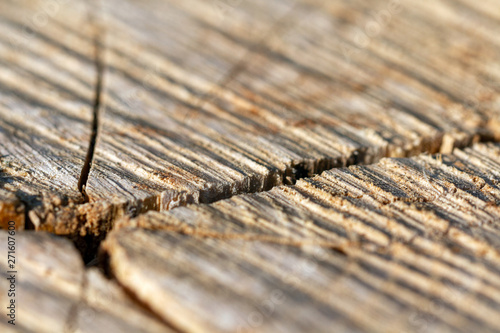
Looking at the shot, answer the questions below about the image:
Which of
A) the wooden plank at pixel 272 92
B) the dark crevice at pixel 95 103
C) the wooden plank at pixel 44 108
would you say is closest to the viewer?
the wooden plank at pixel 44 108

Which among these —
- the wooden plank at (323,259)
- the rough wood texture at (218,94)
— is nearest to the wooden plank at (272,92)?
the rough wood texture at (218,94)

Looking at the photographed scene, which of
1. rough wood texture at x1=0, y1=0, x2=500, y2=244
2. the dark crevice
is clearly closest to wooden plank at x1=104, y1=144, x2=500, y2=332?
rough wood texture at x1=0, y1=0, x2=500, y2=244

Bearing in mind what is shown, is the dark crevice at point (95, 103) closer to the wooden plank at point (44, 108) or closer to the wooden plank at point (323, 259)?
the wooden plank at point (44, 108)

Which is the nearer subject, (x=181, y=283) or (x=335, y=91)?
(x=181, y=283)

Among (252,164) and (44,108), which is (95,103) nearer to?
(44,108)

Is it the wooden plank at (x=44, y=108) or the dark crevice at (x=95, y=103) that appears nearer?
the wooden plank at (x=44, y=108)

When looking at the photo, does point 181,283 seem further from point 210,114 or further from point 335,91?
point 335,91

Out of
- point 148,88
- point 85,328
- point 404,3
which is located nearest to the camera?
point 85,328

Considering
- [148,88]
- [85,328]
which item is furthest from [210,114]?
[85,328]
